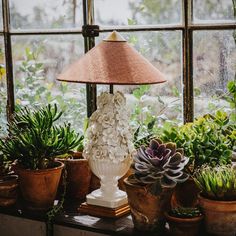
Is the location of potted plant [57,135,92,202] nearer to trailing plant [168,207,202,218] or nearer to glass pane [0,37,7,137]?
trailing plant [168,207,202,218]

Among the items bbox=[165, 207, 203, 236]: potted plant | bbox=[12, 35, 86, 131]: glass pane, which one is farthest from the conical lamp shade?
bbox=[12, 35, 86, 131]: glass pane

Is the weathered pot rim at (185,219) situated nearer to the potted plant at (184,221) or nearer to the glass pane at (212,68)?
the potted plant at (184,221)

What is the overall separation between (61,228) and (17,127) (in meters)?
0.47

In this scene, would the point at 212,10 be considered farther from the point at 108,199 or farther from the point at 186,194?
the point at 108,199

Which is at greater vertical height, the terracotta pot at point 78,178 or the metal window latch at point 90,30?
the metal window latch at point 90,30

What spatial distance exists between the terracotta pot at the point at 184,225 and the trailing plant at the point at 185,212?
0.07ft

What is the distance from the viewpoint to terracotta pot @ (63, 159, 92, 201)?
251 centimetres

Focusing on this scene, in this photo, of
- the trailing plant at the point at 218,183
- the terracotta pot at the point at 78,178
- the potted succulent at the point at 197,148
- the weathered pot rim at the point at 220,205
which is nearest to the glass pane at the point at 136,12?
the potted succulent at the point at 197,148

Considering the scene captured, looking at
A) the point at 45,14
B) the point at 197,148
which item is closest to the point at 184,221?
the point at 197,148

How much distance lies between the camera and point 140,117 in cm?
277

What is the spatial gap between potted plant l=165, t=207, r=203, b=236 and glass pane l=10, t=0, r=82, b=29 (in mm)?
1199

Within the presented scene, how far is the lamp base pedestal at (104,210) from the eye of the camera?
7.57 feet

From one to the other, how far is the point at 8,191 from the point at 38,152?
0.24 m

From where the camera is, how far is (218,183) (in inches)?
80.7
